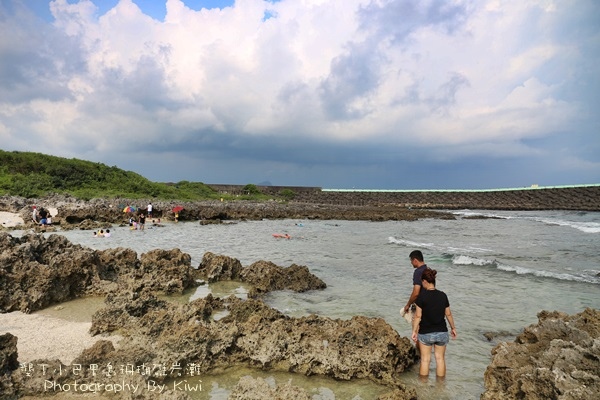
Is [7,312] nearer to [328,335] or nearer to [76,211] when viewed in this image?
[328,335]

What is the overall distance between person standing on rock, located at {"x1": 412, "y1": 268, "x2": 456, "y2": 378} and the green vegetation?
48.7 m

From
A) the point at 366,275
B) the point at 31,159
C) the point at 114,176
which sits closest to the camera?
the point at 366,275

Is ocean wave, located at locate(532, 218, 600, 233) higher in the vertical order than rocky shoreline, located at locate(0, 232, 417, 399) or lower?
lower

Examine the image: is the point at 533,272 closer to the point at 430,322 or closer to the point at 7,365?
the point at 430,322

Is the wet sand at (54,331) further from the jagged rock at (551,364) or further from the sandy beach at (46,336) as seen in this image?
the jagged rock at (551,364)

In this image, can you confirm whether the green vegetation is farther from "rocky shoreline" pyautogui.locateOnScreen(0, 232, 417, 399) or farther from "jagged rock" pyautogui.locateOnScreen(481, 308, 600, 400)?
"jagged rock" pyautogui.locateOnScreen(481, 308, 600, 400)

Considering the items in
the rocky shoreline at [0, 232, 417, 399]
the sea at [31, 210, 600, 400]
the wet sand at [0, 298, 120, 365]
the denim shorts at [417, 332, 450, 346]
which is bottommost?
the sea at [31, 210, 600, 400]

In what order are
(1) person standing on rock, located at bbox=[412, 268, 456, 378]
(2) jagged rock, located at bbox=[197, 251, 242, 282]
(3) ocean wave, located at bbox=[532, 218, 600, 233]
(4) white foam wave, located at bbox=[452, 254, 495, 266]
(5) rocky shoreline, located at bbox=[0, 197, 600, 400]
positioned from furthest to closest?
(3) ocean wave, located at bbox=[532, 218, 600, 233] < (4) white foam wave, located at bbox=[452, 254, 495, 266] < (2) jagged rock, located at bbox=[197, 251, 242, 282] < (1) person standing on rock, located at bbox=[412, 268, 456, 378] < (5) rocky shoreline, located at bbox=[0, 197, 600, 400]

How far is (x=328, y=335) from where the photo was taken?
679 cm

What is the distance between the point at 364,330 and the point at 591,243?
26257 millimetres

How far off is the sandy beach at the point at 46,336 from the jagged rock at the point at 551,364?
6368 millimetres

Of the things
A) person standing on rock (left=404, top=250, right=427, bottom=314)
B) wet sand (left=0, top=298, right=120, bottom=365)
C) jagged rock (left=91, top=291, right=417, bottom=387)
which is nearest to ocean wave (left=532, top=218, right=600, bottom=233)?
person standing on rock (left=404, top=250, right=427, bottom=314)

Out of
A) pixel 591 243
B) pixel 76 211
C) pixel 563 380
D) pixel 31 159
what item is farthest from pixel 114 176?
pixel 563 380

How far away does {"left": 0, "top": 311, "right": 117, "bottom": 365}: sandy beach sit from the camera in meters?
6.46
